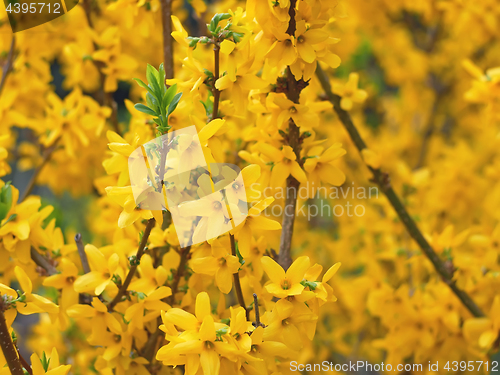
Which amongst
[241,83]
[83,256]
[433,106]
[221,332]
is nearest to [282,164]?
[241,83]

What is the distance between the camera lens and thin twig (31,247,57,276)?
2.56ft

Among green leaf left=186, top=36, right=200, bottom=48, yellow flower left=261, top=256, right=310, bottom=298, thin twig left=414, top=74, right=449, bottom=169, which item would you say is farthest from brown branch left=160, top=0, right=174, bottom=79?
thin twig left=414, top=74, right=449, bottom=169

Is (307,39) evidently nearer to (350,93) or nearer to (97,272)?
(350,93)

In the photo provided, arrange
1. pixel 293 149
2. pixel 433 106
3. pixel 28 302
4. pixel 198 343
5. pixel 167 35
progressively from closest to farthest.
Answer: pixel 198 343, pixel 28 302, pixel 293 149, pixel 167 35, pixel 433 106

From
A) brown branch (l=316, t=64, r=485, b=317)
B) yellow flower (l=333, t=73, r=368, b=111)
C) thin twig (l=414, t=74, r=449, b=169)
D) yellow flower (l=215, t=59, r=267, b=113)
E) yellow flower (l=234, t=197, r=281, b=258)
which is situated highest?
yellow flower (l=215, t=59, r=267, b=113)

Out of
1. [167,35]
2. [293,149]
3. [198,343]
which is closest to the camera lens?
[198,343]

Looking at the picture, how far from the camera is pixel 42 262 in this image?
0.78 meters

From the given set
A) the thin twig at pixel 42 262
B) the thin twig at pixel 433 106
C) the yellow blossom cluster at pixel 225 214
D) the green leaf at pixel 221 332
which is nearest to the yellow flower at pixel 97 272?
the yellow blossom cluster at pixel 225 214

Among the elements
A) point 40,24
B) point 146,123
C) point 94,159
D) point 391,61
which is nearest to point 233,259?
point 146,123

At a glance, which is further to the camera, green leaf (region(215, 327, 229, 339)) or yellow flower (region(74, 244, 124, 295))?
yellow flower (region(74, 244, 124, 295))

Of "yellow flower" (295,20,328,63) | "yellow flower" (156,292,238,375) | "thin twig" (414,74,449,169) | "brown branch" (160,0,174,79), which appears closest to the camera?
"yellow flower" (156,292,238,375)

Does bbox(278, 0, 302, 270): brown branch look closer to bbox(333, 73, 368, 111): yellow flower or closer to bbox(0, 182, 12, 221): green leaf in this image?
bbox(333, 73, 368, 111): yellow flower

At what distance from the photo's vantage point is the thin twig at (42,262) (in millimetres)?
780

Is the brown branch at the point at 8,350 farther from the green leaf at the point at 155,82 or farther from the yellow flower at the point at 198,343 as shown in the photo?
the green leaf at the point at 155,82
